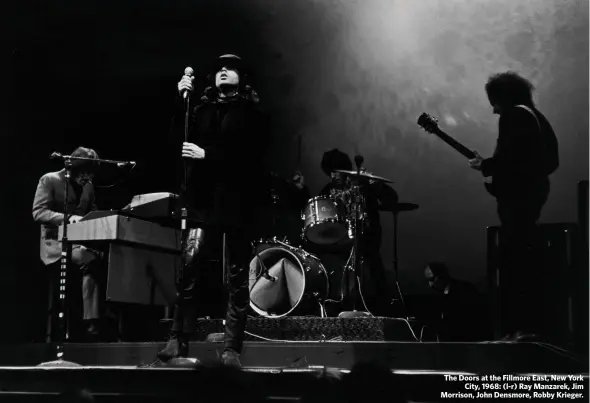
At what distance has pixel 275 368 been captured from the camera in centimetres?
343

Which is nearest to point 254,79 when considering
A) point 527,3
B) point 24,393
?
point 527,3

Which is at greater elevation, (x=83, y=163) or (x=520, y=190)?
(x=83, y=163)

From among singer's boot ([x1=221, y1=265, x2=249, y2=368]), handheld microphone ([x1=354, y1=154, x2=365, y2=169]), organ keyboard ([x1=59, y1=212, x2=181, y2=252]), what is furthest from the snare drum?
singer's boot ([x1=221, y1=265, x2=249, y2=368])

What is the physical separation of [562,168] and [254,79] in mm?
2513

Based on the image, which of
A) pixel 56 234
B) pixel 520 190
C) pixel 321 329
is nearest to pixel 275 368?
pixel 321 329

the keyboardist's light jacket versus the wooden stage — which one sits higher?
the keyboardist's light jacket

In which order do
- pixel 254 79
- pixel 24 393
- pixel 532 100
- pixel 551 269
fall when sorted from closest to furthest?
pixel 24 393 → pixel 551 269 → pixel 532 100 → pixel 254 79

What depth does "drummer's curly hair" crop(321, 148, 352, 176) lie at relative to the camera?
5930 millimetres

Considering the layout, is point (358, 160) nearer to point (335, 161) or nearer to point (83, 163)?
point (335, 161)

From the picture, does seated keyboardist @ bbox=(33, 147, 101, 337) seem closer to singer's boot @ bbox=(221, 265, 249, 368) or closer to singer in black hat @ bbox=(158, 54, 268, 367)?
singer in black hat @ bbox=(158, 54, 268, 367)

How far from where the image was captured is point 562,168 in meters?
4.63

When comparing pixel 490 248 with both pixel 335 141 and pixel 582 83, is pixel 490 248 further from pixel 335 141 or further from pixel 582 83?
pixel 335 141

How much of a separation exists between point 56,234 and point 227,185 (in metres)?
1.69

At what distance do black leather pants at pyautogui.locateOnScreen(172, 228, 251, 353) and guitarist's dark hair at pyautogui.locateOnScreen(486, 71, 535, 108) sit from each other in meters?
2.03
